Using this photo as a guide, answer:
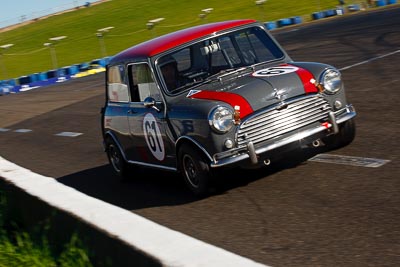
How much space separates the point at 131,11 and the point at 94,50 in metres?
20.6

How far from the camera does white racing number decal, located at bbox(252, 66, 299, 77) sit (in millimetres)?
7330

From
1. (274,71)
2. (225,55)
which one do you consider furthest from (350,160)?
(225,55)

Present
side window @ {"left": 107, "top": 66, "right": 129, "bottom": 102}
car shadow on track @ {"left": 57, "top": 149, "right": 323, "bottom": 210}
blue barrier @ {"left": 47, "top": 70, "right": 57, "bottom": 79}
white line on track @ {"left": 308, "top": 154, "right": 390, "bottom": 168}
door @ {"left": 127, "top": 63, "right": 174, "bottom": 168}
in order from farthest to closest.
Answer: blue barrier @ {"left": 47, "top": 70, "right": 57, "bottom": 79} < side window @ {"left": 107, "top": 66, "right": 129, "bottom": 102} < door @ {"left": 127, "top": 63, "right": 174, "bottom": 168} < car shadow on track @ {"left": 57, "top": 149, "right": 323, "bottom": 210} < white line on track @ {"left": 308, "top": 154, "right": 390, "bottom": 168}

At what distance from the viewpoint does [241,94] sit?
273 inches

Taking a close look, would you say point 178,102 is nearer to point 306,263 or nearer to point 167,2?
point 306,263

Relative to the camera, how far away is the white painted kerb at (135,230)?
10.3 ft

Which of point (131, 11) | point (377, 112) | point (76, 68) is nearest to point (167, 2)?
point (131, 11)

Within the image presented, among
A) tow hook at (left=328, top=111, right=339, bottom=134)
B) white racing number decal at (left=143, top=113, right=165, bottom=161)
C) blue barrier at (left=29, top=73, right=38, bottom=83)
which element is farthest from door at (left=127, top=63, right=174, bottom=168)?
blue barrier at (left=29, top=73, right=38, bottom=83)

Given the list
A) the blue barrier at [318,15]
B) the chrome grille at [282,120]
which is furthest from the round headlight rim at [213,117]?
the blue barrier at [318,15]

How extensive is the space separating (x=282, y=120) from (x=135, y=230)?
3373mm

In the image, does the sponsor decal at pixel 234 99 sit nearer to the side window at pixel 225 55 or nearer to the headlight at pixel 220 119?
the headlight at pixel 220 119

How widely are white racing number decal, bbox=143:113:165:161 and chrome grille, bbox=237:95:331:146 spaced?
1101 mm

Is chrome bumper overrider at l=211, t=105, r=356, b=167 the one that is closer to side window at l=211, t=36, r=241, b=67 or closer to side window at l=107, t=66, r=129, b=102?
side window at l=211, t=36, r=241, b=67

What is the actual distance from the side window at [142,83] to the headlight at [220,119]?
1.10 meters
